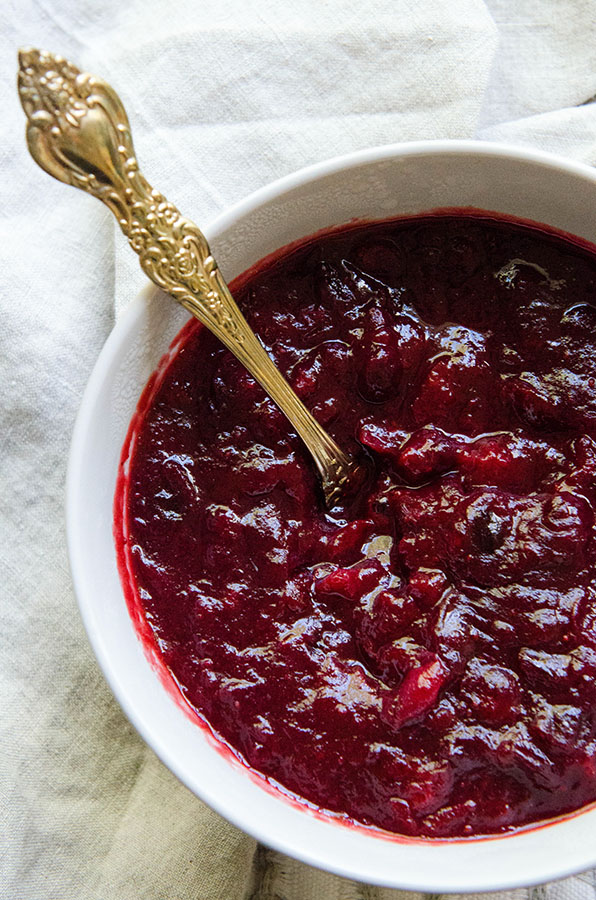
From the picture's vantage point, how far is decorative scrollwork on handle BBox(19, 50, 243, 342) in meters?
1.49

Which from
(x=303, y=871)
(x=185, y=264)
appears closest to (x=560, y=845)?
(x=303, y=871)

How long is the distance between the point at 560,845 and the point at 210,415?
126cm

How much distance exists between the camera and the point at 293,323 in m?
1.98

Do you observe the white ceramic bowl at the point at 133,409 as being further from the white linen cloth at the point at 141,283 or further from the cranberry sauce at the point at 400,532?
the white linen cloth at the point at 141,283

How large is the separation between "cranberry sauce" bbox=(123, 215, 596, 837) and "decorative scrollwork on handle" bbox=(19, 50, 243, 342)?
0.83 feet

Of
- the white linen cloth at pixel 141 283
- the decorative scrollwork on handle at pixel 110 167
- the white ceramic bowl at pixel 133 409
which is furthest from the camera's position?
the white linen cloth at pixel 141 283

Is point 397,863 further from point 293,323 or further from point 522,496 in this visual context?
point 293,323

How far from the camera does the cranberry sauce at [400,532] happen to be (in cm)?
188

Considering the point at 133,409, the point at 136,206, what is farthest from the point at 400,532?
the point at 136,206

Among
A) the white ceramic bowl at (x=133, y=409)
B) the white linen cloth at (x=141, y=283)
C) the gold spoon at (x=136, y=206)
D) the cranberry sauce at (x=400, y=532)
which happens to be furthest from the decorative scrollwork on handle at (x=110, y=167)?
the white linen cloth at (x=141, y=283)

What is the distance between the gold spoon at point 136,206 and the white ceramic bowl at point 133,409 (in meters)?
0.14

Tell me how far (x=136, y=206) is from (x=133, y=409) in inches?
20.2

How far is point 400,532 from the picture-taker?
1.96 metres

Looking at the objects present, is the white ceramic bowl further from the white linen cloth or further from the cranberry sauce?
the white linen cloth
